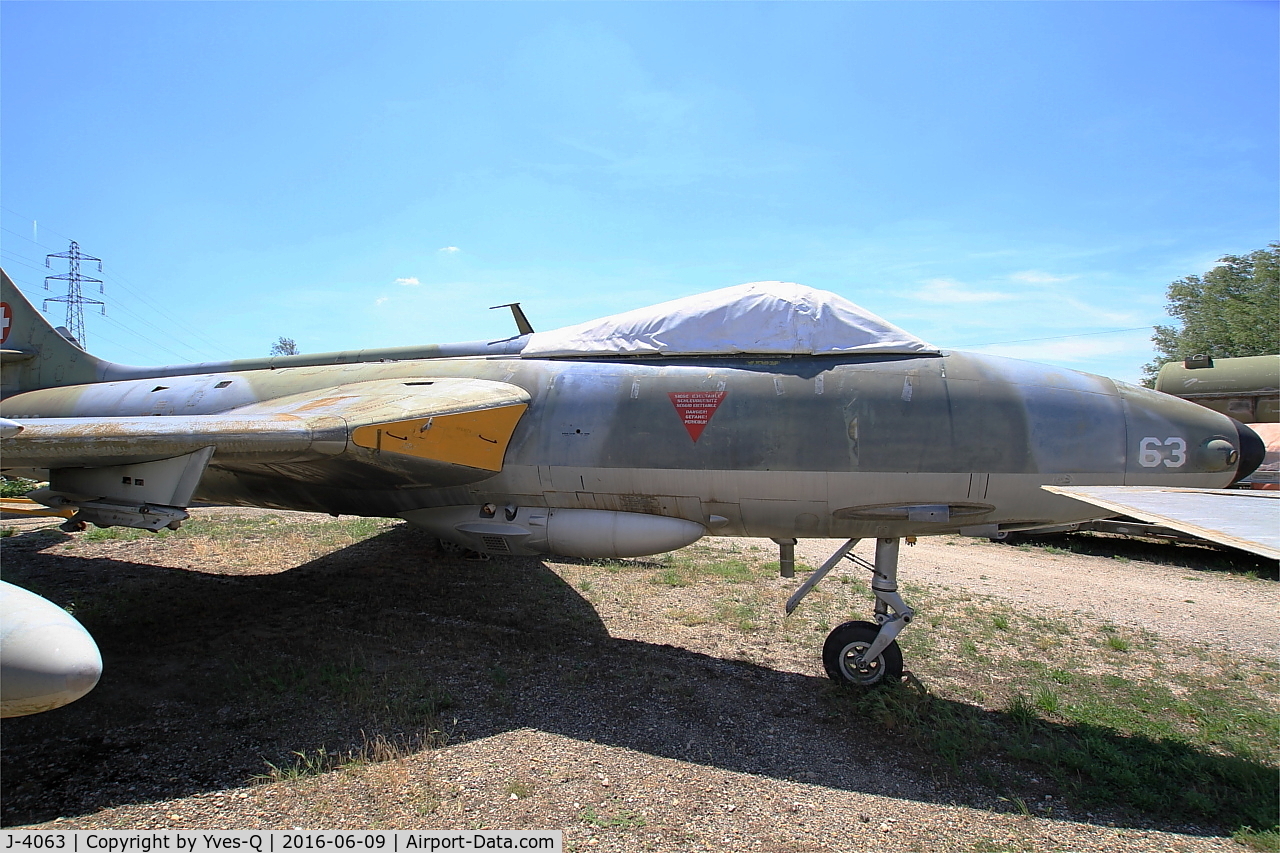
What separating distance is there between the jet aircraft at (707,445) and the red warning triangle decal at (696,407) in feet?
0.04

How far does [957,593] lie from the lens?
9344mm

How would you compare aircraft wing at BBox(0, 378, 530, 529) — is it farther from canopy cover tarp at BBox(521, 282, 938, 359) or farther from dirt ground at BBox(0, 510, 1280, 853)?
dirt ground at BBox(0, 510, 1280, 853)

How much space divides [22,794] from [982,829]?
19.0 feet

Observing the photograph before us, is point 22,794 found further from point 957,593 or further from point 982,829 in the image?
point 957,593

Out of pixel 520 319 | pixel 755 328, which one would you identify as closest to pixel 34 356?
pixel 520 319

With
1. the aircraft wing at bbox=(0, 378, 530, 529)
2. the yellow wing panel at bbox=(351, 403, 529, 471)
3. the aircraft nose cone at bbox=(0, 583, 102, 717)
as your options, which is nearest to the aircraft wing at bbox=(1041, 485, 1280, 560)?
the yellow wing panel at bbox=(351, 403, 529, 471)

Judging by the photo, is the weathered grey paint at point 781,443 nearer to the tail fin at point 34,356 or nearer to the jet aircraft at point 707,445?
the jet aircraft at point 707,445

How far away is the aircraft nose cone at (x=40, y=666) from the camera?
323cm

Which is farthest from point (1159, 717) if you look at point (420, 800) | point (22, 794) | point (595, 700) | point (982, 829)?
point (22, 794)

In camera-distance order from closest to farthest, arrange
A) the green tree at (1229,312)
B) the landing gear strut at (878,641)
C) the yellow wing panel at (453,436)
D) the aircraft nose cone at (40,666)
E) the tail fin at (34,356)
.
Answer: the aircraft nose cone at (40,666)
the yellow wing panel at (453,436)
the landing gear strut at (878,641)
the tail fin at (34,356)
the green tree at (1229,312)

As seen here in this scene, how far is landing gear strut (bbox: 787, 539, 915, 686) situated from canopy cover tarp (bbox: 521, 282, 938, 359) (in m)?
1.84

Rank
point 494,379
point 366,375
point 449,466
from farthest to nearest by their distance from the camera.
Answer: point 366,375 < point 494,379 < point 449,466

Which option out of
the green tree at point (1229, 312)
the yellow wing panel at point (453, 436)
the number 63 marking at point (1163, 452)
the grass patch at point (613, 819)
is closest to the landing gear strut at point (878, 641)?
the number 63 marking at point (1163, 452)

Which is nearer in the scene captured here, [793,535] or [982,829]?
[982,829]
